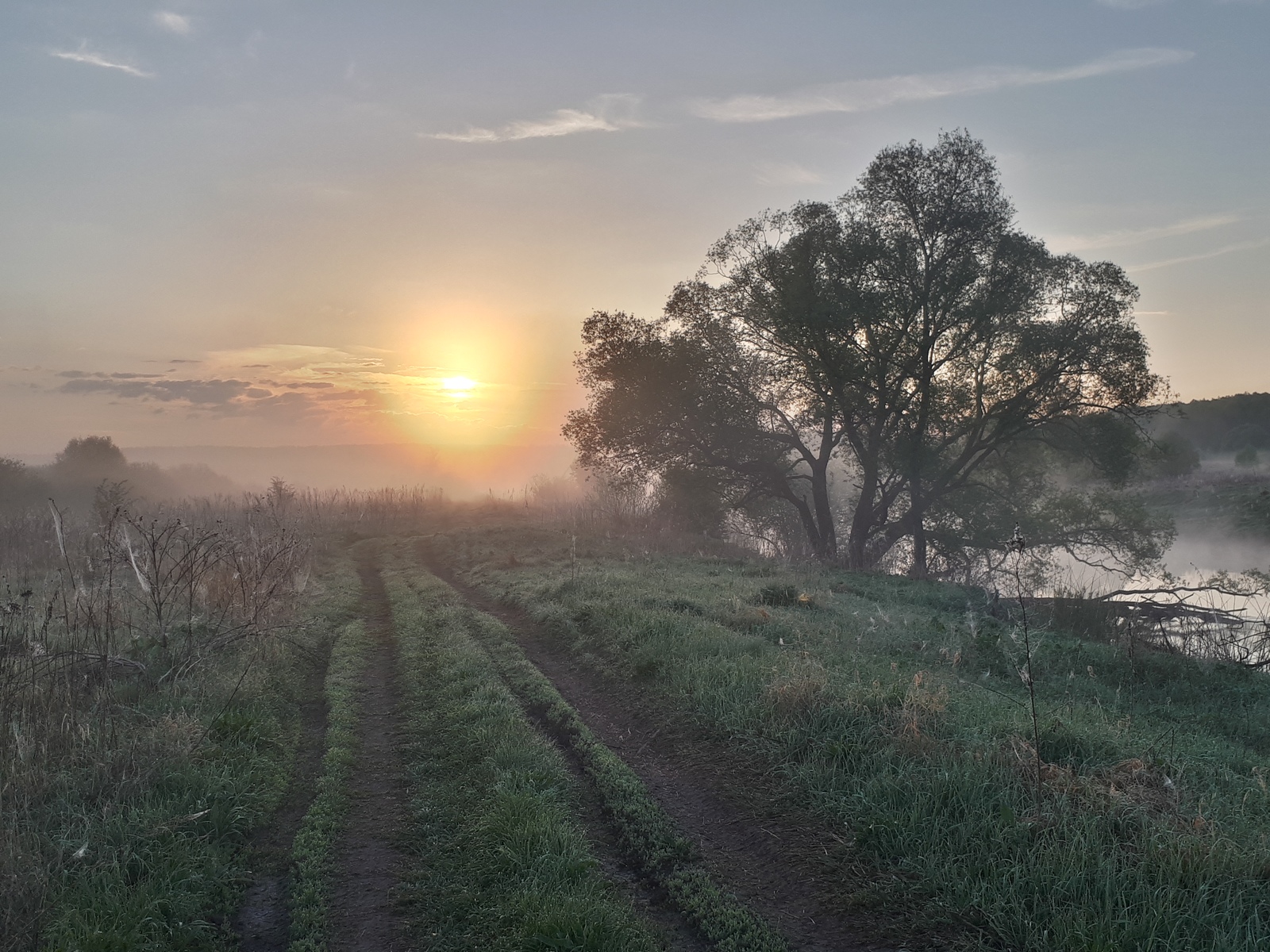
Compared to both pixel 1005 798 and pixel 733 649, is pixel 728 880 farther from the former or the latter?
pixel 733 649

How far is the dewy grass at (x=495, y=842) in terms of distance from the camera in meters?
4.57

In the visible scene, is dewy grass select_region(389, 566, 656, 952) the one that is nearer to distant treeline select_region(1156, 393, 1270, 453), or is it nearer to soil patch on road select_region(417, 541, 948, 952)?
soil patch on road select_region(417, 541, 948, 952)

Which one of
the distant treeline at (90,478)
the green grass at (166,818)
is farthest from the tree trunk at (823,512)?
the distant treeline at (90,478)

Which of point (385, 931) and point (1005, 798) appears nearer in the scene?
point (385, 931)

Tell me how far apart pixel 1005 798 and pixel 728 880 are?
215 centimetres

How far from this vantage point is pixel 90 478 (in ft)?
156

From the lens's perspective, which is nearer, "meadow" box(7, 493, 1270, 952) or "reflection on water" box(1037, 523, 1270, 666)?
"meadow" box(7, 493, 1270, 952)

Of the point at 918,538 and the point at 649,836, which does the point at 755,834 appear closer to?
the point at 649,836

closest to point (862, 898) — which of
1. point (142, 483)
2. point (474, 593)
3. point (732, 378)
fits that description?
point (474, 593)

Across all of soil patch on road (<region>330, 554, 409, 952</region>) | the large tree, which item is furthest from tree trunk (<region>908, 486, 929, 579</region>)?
soil patch on road (<region>330, 554, 409, 952</region>)

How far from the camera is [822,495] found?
26000 mm

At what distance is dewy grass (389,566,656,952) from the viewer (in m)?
4.57

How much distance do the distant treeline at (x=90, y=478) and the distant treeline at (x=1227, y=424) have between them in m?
61.4

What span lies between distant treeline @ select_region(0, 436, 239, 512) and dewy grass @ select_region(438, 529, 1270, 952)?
117 feet
